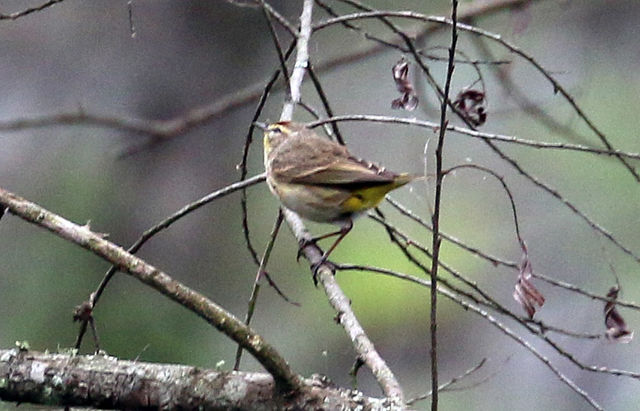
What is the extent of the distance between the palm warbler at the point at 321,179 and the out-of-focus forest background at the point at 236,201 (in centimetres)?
266

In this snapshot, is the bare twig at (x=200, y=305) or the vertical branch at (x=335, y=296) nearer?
the bare twig at (x=200, y=305)

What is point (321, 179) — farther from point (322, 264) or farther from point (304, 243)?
point (322, 264)

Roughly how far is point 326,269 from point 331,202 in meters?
0.58

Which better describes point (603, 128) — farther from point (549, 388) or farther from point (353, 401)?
point (353, 401)

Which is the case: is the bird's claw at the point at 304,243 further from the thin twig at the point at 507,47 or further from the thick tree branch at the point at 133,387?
the thick tree branch at the point at 133,387

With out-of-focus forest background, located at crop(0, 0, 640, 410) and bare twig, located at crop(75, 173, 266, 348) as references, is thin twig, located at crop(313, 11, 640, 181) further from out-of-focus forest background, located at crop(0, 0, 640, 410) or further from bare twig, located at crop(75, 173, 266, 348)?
out-of-focus forest background, located at crop(0, 0, 640, 410)

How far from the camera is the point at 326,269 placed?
3.53 meters

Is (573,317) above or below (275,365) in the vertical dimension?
above

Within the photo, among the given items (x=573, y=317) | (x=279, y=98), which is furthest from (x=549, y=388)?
(x=279, y=98)

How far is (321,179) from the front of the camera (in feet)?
13.4

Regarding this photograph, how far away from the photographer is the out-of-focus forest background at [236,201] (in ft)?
22.7

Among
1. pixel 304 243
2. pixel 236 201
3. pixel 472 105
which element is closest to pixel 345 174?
pixel 304 243

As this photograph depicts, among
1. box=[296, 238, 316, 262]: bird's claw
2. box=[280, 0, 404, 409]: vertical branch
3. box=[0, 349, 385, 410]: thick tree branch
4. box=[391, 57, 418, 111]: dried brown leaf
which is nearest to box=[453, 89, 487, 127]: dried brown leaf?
box=[391, 57, 418, 111]: dried brown leaf

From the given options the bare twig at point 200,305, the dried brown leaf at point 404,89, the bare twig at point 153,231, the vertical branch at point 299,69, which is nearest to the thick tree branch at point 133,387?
the bare twig at point 200,305
